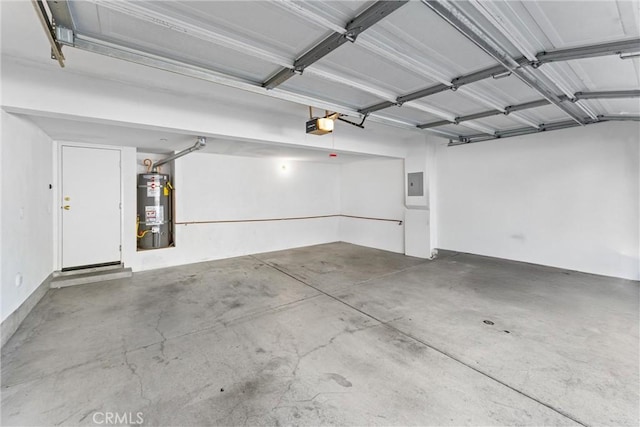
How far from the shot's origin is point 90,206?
4.68m

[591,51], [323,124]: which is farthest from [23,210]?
[591,51]

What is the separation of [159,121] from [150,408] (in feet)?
8.84

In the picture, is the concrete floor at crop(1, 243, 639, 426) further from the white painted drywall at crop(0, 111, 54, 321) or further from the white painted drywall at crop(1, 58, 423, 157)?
the white painted drywall at crop(1, 58, 423, 157)

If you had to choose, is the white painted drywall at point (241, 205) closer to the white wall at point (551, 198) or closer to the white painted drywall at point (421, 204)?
the white painted drywall at point (421, 204)

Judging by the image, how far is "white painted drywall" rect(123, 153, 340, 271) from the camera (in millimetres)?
5586

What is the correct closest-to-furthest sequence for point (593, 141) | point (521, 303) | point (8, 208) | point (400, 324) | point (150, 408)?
point (150, 408), point (8, 208), point (400, 324), point (521, 303), point (593, 141)

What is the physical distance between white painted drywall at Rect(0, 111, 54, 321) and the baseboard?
0.06m

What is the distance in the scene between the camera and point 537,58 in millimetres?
2178

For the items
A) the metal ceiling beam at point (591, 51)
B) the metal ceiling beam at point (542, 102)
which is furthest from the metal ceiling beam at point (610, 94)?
the metal ceiling beam at point (591, 51)

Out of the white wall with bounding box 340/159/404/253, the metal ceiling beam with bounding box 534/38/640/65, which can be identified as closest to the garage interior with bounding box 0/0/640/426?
the metal ceiling beam with bounding box 534/38/640/65

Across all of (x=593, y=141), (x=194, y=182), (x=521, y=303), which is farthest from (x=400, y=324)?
(x=194, y=182)

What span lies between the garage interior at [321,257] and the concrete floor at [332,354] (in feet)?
0.07

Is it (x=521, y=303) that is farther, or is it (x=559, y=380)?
(x=521, y=303)

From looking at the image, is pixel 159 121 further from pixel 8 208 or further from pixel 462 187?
pixel 462 187
